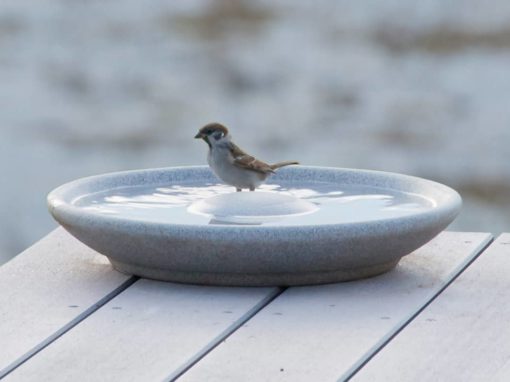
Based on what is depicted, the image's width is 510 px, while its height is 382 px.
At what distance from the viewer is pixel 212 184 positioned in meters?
2.90

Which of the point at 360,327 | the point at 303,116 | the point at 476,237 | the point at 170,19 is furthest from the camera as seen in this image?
the point at 170,19

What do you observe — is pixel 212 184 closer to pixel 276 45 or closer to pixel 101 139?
pixel 101 139

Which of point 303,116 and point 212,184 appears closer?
point 212,184

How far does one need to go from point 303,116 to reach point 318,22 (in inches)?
47.6

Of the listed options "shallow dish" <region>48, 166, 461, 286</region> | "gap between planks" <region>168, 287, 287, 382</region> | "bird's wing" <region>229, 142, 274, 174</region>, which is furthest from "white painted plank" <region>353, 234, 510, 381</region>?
"bird's wing" <region>229, 142, 274, 174</region>

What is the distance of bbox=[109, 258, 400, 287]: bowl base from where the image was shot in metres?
2.44

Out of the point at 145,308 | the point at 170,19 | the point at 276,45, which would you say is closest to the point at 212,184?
the point at 145,308

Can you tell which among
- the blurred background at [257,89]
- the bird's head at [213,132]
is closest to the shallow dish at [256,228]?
the bird's head at [213,132]

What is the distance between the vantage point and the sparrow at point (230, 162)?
2.70 meters

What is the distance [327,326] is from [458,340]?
0.19m

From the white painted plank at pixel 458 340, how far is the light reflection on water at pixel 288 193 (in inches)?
6.4

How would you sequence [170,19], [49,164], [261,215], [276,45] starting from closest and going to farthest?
[261,215]
[49,164]
[276,45]
[170,19]

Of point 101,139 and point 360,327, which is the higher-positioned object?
point 360,327

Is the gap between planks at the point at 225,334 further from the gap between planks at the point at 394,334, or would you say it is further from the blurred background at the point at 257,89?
the blurred background at the point at 257,89
